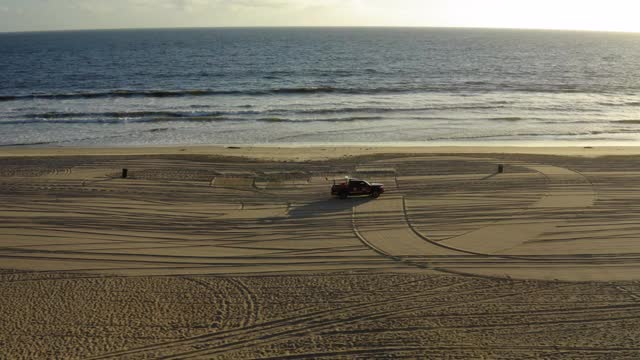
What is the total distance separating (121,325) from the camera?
1278 centimetres

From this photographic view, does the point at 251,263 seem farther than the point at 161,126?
No

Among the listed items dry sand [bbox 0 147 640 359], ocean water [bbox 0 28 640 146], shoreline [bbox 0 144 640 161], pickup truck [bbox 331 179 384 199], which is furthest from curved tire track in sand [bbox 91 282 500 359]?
ocean water [bbox 0 28 640 146]

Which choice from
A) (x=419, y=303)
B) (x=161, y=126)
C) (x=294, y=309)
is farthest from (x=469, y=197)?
(x=161, y=126)

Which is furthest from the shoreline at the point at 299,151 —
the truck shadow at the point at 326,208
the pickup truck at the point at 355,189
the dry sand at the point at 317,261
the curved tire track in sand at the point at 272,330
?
the curved tire track in sand at the point at 272,330

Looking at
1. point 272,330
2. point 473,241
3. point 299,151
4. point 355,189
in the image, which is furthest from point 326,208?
point 299,151

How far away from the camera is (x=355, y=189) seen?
21.2 metres

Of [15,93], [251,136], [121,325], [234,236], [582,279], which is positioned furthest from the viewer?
[15,93]

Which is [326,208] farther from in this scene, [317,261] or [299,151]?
[299,151]

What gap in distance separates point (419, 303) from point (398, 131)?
23.9m

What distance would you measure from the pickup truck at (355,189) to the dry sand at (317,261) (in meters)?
0.48

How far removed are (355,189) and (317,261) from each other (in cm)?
572

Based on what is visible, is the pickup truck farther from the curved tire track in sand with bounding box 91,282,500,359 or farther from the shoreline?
the curved tire track in sand with bounding box 91,282,500,359

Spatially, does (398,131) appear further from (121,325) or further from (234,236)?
(121,325)

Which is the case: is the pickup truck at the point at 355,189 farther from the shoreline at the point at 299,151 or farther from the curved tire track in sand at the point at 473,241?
the shoreline at the point at 299,151
